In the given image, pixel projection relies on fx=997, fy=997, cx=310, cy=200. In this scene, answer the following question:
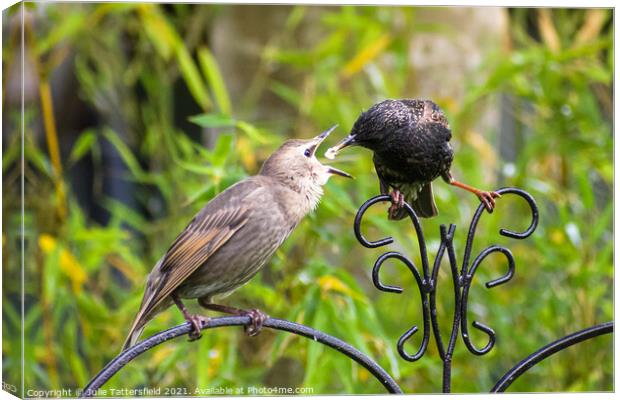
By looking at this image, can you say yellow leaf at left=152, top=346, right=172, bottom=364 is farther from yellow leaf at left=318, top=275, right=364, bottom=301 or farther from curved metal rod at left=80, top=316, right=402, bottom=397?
curved metal rod at left=80, top=316, right=402, bottom=397

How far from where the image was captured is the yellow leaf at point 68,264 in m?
1.97

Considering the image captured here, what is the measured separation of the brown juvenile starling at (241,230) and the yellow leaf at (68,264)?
2.85 feet

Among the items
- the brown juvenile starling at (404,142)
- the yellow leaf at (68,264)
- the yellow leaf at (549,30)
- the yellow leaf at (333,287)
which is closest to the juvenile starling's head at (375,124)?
the brown juvenile starling at (404,142)

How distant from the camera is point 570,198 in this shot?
89.0 inches

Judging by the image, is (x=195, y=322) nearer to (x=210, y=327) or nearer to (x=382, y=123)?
(x=210, y=327)

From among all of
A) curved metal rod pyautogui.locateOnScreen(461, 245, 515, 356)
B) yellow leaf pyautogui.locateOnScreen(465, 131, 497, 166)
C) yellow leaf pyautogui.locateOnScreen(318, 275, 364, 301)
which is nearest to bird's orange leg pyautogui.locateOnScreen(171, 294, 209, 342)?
curved metal rod pyautogui.locateOnScreen(461, 245, 515, 356)

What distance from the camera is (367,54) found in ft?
6.84

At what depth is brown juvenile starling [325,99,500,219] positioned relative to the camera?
1.10 m

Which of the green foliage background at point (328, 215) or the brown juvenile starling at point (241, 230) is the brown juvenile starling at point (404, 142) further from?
the green foliage background at point (328, 215)

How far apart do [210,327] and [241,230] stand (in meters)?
0.12

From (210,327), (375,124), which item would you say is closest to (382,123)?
(375,124)

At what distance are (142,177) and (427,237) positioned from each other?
0.64 metres

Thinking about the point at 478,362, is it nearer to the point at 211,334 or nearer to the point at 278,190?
the point at 211,334

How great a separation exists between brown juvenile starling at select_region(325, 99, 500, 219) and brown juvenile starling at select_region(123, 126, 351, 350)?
5 cm
